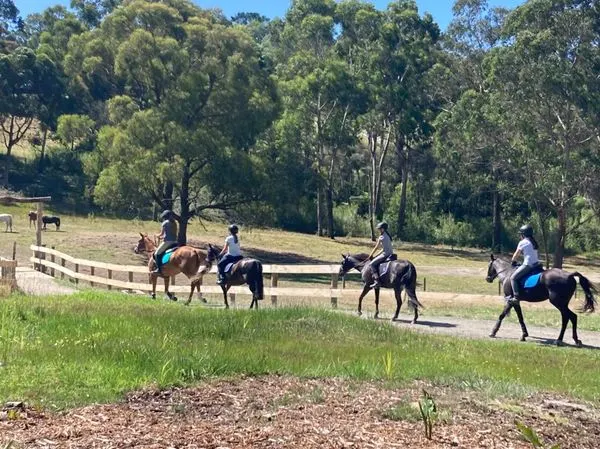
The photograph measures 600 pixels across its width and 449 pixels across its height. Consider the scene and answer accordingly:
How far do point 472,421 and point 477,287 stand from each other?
1186 inches

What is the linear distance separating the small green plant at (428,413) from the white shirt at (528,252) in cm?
921

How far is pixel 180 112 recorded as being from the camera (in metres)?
41.0

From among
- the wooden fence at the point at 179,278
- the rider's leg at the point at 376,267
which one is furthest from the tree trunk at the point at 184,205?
the rider's leg at the point at 376,267

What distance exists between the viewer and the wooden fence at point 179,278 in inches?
832

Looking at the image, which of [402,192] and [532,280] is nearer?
[532,280]

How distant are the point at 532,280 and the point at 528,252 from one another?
550mm

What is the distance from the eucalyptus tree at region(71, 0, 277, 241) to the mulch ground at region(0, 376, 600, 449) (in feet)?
110

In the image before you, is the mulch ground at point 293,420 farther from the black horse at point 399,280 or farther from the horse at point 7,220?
the horse at point 7,220

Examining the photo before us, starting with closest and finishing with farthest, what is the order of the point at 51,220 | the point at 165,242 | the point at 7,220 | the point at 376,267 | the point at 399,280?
the point at 399,280 < the point at 376,267 < the point at 165,242 < the point at 7,220 < the point at 51,220

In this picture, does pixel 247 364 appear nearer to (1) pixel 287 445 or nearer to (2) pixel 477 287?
(1) pixel 287 445

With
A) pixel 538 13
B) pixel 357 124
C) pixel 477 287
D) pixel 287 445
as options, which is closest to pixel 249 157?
pixel 477 287

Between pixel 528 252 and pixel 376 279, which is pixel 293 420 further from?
pixel 376 279

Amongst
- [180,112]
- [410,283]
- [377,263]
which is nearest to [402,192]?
[180,112]

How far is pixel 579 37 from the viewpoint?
4394 centimetres
